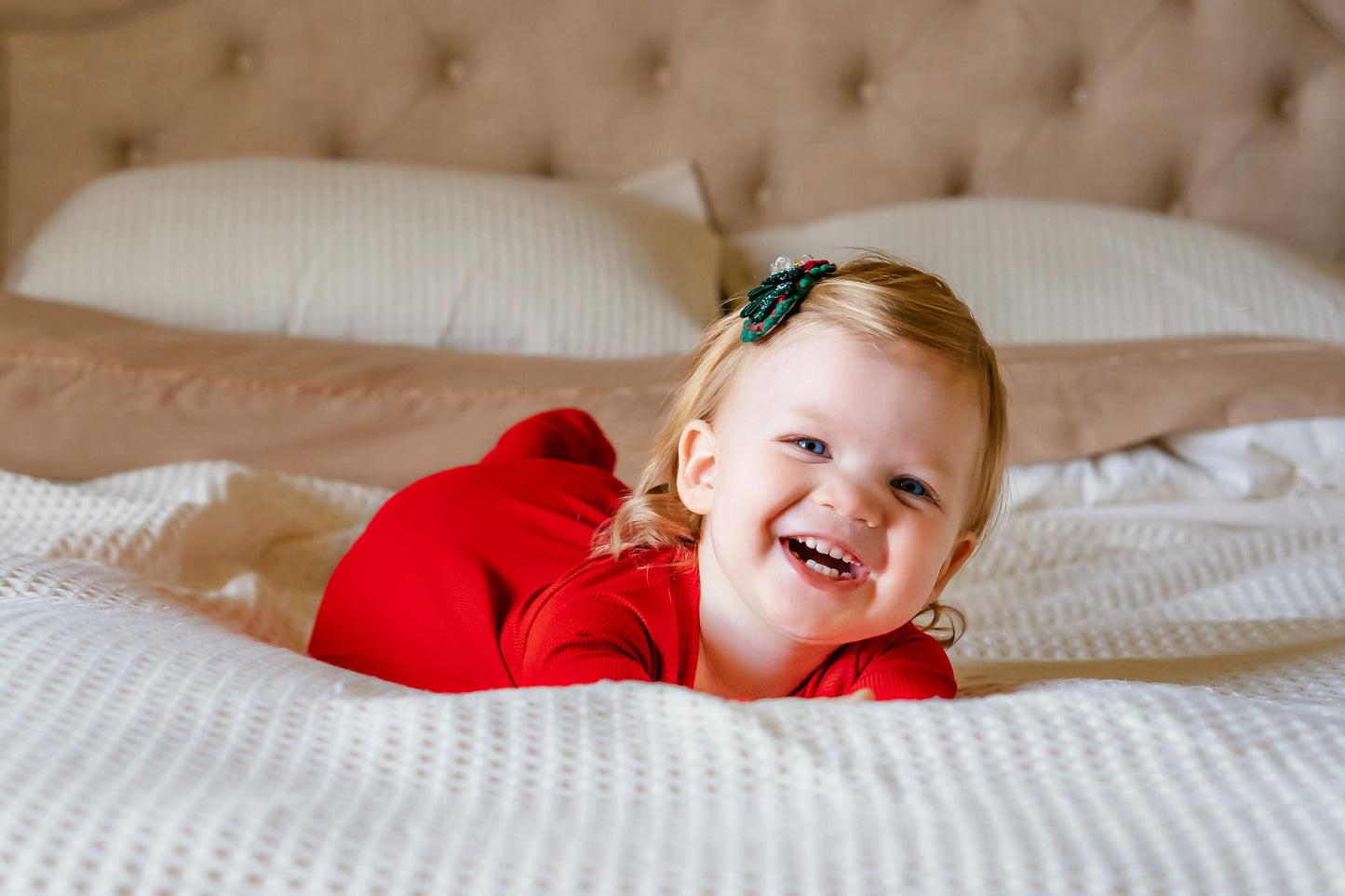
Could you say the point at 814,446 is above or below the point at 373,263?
above

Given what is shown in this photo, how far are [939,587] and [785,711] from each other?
0.29 metres

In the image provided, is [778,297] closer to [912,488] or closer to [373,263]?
[912,488]

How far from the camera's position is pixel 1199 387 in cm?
126

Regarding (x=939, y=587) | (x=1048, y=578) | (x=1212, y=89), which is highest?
(x=1212, y=89)

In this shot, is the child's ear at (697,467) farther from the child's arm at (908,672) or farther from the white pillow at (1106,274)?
→ the white pillow at (1106,274)

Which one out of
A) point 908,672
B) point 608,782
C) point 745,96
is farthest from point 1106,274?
point 608,782

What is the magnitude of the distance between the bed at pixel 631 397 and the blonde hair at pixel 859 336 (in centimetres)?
18

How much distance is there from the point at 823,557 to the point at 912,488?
0.07 metres

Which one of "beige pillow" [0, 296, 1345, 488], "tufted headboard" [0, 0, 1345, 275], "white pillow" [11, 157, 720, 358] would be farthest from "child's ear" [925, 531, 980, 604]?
"tufted headboard" [0, 0, 1345, 275]

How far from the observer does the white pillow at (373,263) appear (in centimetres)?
155

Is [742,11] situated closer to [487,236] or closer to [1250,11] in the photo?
[487,236]

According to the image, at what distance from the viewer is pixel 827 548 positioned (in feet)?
2.22

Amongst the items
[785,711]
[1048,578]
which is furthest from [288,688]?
[1048,578]

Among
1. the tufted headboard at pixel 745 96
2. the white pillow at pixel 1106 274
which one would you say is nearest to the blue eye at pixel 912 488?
the white pillow at pixel 1106 274
